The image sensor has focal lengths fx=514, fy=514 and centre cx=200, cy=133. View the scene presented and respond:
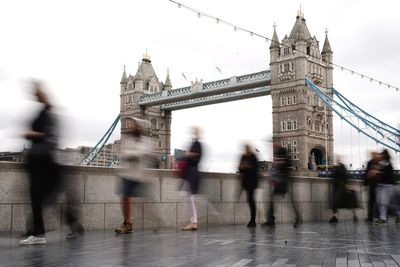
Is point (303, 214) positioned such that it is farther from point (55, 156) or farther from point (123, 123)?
point (123, 123)

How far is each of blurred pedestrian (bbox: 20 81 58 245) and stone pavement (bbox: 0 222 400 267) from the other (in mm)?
364

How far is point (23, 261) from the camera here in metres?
3.87

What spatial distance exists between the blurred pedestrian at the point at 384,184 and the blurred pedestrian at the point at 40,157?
20.0 feet

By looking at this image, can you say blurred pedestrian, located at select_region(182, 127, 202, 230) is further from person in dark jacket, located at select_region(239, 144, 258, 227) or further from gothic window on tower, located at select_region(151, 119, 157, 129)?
gothic window on tower, located at select_region(151, 119, 157, 129)

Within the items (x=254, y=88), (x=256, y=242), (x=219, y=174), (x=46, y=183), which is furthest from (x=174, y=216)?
(x=254, y=88)

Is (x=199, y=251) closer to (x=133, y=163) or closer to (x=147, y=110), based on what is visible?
(x=133, y=163)

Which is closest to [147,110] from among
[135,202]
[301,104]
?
[301,104]

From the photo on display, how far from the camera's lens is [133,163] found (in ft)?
19.4

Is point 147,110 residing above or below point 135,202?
above

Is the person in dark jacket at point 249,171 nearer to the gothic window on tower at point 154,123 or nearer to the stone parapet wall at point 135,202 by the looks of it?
the stone parapet wall at point 135,202

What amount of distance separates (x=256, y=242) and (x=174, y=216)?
8.68ft

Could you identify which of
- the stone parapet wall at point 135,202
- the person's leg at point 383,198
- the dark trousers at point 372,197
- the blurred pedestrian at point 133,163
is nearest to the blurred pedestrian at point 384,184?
the person's leg at point 383,198

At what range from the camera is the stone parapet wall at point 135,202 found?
20.1ft

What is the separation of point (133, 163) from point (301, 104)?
60439 millimetres
